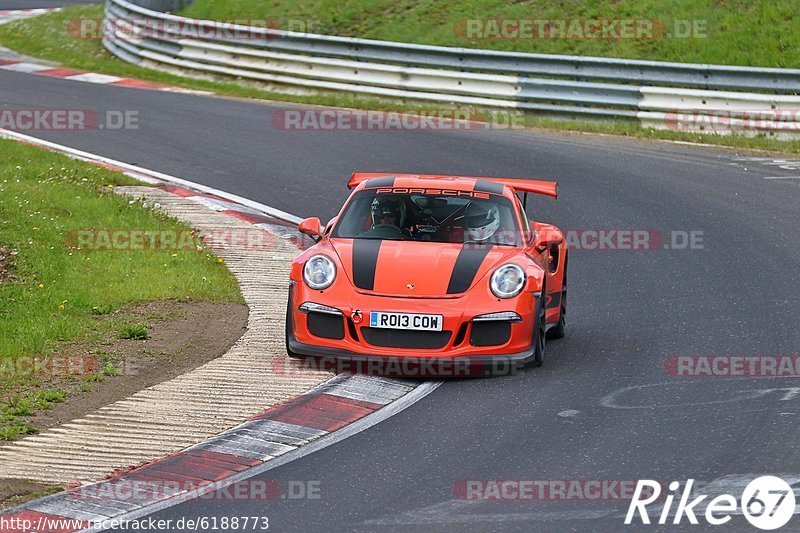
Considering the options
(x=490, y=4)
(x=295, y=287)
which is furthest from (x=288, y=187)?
(x=490, y=4)

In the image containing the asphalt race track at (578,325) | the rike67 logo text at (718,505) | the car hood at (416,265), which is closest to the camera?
the rike67 logo text at (718,505)

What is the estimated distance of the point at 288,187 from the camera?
15758 millimetres

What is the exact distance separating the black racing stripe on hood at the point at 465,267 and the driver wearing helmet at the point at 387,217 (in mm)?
569

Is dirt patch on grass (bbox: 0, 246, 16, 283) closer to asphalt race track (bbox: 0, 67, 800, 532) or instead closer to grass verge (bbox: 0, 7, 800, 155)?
asphalt race track (bbox: 0, 67, 800, 532)

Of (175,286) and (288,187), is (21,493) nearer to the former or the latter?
(175,286)

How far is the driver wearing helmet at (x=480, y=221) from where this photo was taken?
387 inches

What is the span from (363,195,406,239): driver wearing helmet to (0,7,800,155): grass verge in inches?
357

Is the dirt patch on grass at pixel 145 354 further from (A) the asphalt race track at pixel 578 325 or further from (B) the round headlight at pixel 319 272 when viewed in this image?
(A) the asphalt race track at pixel 578 325

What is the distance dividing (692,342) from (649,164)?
723cm

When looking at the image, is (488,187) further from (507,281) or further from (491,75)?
(491,75)

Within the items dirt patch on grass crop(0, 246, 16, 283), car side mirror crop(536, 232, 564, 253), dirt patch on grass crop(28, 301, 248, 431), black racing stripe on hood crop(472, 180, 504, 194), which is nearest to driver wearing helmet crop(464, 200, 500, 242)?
black racing stripe on hood crop(472, 180, 504, 194)

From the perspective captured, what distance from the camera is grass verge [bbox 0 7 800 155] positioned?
18.2 metres

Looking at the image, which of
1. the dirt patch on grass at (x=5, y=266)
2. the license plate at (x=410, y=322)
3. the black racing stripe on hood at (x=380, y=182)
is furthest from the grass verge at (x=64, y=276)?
the license plate at (x=410, y=322)

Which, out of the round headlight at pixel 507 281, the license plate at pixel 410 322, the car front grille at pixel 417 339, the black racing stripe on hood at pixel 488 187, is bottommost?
the car front grille at pixel 417 339
